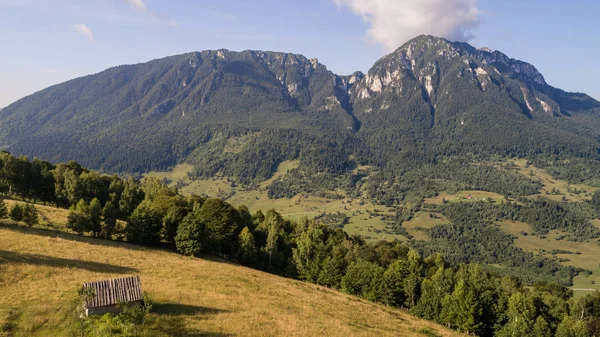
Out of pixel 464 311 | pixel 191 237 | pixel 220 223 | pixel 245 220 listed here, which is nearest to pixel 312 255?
pixel 245 220

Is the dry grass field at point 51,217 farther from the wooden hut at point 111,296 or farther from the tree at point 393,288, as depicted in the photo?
the tree at point 393,288

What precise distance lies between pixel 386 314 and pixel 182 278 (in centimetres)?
3357

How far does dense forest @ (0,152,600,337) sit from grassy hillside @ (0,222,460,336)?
952 cm

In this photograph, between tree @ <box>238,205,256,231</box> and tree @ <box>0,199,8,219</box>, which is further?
tree @ <box>238,205,256,231</box>

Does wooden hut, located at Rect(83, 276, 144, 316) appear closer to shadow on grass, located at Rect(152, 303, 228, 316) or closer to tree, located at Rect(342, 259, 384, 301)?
shadow on grass, located at Rect(152, 303, 228, 316)

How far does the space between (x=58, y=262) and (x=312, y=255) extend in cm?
5879

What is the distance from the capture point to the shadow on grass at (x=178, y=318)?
3047cm

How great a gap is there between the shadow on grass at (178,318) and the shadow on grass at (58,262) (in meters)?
15.4

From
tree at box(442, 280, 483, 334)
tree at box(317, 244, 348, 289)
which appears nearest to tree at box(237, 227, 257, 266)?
tree at box(317, 244, 348, 289)

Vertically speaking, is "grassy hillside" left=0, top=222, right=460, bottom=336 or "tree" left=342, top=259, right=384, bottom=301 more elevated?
"grassy hillside" left=0, top=222, right=460, bottom=336

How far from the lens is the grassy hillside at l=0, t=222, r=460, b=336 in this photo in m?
31.5

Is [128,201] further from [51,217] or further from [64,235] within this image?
[64,235]

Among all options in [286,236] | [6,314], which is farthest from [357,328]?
[286,236]

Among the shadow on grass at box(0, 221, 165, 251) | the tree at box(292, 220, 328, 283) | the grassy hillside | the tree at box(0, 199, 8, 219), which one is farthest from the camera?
the tree at box(292, 220, 328, 283)
